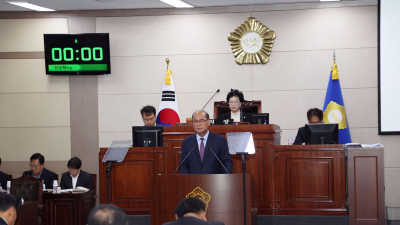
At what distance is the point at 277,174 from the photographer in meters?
4.28

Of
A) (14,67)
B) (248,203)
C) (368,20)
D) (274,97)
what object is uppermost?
(368,20)

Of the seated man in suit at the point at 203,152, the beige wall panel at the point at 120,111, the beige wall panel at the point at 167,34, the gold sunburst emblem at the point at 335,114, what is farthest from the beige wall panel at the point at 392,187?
the beige wall panel at the point at 120,111

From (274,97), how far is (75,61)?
3268 mm

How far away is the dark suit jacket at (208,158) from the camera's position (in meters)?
3.87

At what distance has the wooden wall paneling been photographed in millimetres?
4238

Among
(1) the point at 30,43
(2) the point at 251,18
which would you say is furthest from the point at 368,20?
(1) the point at 30,43

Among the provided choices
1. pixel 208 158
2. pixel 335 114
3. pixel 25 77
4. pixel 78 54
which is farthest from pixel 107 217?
pixel 25 77

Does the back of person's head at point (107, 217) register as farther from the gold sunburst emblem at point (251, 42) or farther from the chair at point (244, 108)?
the gold sunburst emblem at point (251, 42)

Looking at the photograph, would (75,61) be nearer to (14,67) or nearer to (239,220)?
(14,67)

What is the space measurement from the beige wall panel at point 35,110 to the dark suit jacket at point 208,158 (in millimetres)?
3604

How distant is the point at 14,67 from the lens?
6.97m

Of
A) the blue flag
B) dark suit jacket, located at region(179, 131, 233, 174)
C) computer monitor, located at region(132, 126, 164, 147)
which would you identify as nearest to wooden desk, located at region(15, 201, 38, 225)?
computer monitor, located at region(132, 126, 164, 147)

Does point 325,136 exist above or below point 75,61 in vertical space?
below

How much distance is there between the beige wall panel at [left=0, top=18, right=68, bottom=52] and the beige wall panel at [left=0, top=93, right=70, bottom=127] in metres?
0.80
